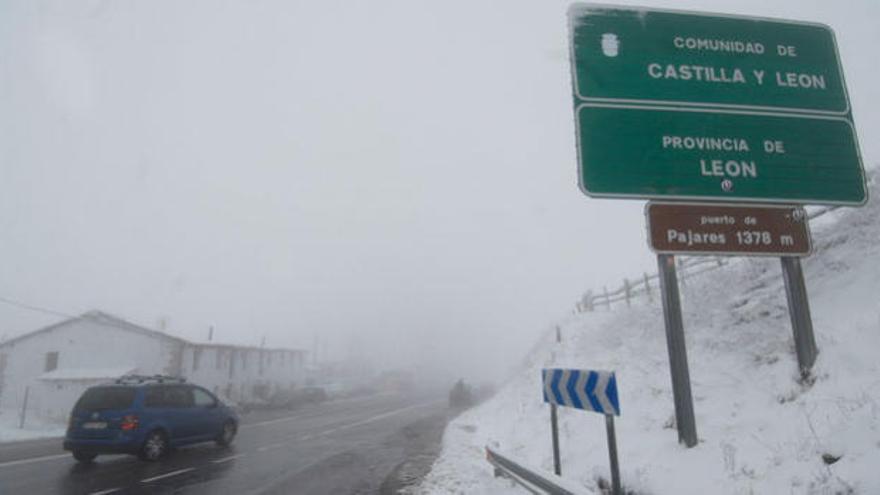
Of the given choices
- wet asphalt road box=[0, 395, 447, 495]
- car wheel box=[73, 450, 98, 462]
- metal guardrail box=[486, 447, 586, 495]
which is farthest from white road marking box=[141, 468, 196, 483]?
metal guardrail box=[486, 447, 586, 495]

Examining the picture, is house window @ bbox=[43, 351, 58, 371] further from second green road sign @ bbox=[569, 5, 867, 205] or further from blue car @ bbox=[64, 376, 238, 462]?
second green road sign @ bbox=[569, 5, 867, 205]

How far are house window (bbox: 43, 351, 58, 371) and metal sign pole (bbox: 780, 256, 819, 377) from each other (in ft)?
141

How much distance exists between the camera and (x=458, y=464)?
1120cm

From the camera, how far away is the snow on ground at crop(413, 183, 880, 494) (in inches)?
221

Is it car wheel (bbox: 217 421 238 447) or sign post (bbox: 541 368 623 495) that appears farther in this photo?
car wheel (bbox: 217 421 238 447)

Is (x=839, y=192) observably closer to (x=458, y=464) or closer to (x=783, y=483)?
(x=783, y=483)

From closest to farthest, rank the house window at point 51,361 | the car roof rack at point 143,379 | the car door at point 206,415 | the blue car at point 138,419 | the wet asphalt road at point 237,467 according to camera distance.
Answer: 1. the wet asphalt road at point 237,467
2. the blue car at point 138,419
3. the car roof rack at point 143,379
4. the car door at point 206,415
5. the house window at point 51,361

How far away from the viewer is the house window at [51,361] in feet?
116

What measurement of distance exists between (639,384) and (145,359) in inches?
1391

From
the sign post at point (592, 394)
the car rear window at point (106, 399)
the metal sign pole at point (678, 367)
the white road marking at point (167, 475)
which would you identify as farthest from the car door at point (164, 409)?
the metal sign pole at point (678, 367)

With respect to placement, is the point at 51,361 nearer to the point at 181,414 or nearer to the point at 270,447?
the point at 181,414

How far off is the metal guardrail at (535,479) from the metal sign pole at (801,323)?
4.19 metres

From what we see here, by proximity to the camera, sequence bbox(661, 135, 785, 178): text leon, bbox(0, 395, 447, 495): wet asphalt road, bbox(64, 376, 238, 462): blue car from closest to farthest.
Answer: bbox(661, 135, 785, 178): text leon
bbox(0, 395, 447, 495): wet asphalt road
bbox(64, 376, 238, 462): blue car

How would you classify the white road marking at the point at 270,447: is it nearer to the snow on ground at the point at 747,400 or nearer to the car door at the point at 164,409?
the car door at the point at 164,409
